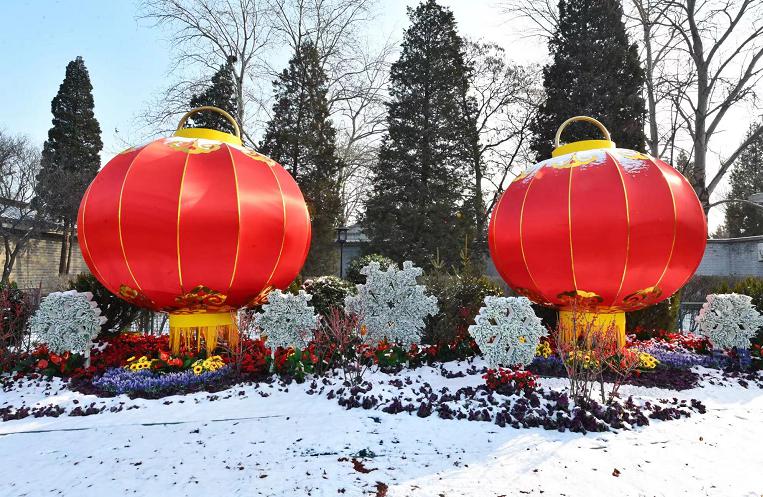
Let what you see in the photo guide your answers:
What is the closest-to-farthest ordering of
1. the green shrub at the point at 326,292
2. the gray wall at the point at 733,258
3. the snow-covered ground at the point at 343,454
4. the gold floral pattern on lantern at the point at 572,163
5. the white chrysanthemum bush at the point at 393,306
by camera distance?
the snow-covered ground at the point at 343,454, the gold floral pattern on lantern at the point at 572,163, the white chrysanthemum bush at the point at 393,306, the green shrub at the point at 326,292, the gray wall at the point at 733,258

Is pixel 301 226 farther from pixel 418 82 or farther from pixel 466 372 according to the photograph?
pixel 418 82

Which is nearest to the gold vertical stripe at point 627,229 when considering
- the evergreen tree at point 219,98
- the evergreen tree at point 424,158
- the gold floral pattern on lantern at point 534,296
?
the gold floral pattern on lantern at point 534,296

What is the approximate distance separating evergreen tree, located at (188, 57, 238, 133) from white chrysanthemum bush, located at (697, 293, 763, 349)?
60.7ft

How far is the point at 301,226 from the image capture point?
23.3ft

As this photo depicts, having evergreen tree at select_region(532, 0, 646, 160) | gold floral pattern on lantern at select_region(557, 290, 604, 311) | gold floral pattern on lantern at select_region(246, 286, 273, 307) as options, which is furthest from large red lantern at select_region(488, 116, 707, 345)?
evergreen tree at select_region(532, 0, 646, 160)

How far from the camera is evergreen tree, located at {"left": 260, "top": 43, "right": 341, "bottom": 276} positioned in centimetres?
1944

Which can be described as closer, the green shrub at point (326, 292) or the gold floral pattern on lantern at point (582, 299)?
the gold floral pattern on lantern at point (582, 299)

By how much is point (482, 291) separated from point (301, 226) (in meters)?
3.74

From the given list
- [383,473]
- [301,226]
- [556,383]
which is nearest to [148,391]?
[301,226]

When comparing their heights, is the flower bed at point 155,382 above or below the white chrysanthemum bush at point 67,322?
below

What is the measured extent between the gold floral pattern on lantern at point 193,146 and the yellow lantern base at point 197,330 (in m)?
2.46

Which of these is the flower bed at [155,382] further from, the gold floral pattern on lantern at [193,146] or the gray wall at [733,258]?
the gray wall at [733,258]

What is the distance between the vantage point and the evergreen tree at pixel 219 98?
64.5ft

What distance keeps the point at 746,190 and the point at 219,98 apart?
40.0 meters
